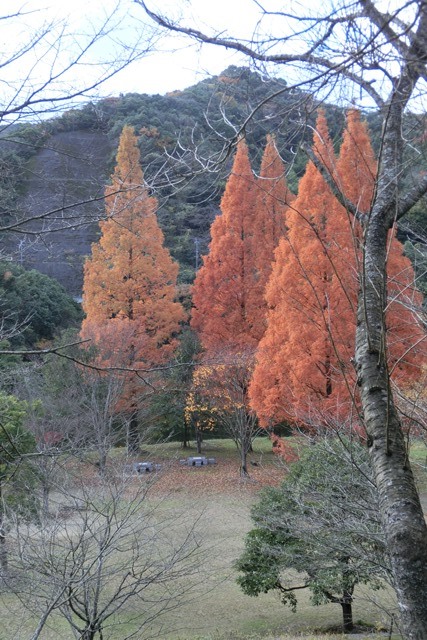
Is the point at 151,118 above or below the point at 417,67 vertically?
above

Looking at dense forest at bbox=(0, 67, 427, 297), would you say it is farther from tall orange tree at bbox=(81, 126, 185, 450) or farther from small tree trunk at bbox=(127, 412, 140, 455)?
tall orange tree at bbox=(81, 126, 185, 450)

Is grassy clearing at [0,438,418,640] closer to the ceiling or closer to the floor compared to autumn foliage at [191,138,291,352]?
closer to the floor

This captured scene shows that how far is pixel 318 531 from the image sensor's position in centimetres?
569

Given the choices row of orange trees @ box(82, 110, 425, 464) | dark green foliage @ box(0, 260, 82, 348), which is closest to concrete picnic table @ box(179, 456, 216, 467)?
row of orange trees @ box(82, 110, 425, 464)

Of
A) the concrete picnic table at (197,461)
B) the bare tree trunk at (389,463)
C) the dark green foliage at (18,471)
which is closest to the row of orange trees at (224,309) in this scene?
the concrete picnic table at (197,461)

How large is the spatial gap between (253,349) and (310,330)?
225 inches

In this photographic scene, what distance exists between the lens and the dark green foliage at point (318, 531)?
502cm

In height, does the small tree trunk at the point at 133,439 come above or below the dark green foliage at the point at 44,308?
below

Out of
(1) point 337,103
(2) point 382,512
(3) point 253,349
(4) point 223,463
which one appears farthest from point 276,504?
(4) point 223,463

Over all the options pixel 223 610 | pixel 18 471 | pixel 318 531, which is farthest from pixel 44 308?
pixel 318 531

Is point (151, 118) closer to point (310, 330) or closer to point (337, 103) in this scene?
point (310, 330)

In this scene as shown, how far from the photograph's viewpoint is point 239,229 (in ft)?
61.1

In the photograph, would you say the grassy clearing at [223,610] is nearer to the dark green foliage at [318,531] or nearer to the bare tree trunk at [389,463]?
the dark green foliage at [318,531]

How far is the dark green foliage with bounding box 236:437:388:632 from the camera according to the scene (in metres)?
5.02
